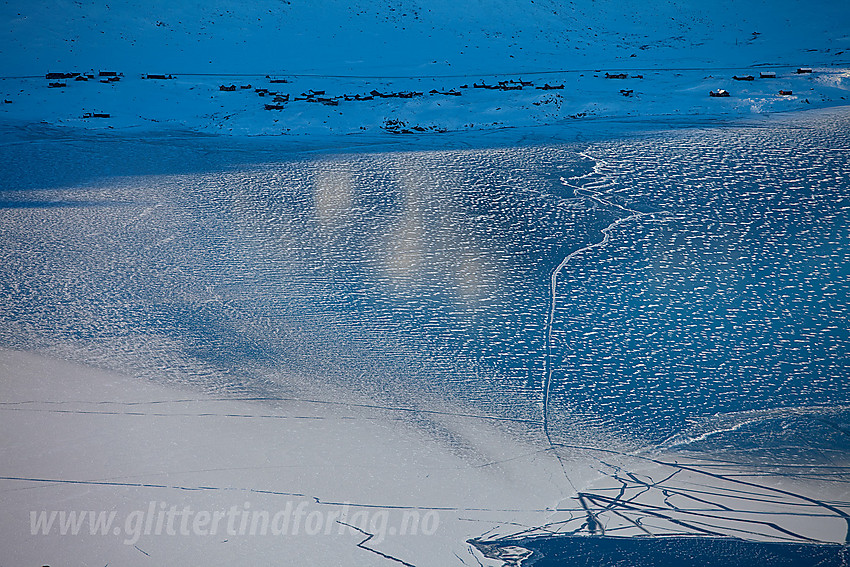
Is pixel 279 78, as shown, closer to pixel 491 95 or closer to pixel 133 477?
pixel 491 95

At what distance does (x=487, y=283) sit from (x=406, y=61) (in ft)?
12.0

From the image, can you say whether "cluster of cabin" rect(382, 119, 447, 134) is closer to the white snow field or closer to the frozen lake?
the white snow field

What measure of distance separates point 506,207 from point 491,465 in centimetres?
139

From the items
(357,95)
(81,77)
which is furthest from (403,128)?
(81,77)

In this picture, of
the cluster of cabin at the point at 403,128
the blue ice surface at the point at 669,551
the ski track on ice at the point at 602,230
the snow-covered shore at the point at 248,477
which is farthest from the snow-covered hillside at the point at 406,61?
the blue ice surface at the point at 669,551

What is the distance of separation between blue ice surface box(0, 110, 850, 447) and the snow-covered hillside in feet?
2.76

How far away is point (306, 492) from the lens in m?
1.22

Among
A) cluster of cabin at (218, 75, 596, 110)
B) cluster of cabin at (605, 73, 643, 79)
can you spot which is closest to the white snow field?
cluster of cabin at (218, 75, 596, 110)

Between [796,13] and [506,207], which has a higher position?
[796,13]

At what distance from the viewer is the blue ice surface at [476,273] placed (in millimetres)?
1567

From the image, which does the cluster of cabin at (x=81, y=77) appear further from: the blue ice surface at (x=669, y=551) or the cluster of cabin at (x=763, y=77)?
the blue ice surface at (x=669, y=551)

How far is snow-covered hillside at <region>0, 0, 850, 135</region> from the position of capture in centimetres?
395

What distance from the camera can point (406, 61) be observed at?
5254mm

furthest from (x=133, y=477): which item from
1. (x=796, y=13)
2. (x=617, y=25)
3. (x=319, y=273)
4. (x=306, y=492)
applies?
(x=796, y=13)
